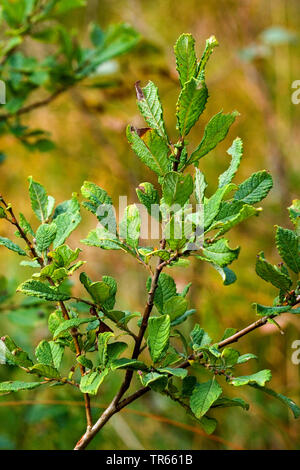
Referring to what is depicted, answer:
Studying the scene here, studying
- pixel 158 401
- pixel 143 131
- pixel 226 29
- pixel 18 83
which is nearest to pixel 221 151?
pixel 226 29

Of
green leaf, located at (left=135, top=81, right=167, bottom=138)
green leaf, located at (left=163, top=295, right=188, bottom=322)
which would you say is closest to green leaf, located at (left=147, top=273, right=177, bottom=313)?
green leaf, located at (left=163, top=295, right=188, bottom=322)

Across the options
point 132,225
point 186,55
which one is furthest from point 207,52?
point 132,225

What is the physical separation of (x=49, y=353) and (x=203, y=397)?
0.12 meters

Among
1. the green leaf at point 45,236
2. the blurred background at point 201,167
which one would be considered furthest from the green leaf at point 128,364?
the blurred background at point 201,167

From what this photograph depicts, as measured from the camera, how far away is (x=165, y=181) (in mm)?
327

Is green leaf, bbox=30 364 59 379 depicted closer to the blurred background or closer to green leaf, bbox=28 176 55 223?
green leaf, bbox=28 176 55 223

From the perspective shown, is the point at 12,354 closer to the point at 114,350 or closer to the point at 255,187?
the point at 114,350

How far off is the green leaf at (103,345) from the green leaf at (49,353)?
0.12 ft

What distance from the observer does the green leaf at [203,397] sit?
1.11 ft

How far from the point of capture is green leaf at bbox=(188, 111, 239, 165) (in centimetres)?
35

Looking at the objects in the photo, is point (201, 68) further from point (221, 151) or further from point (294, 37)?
point (221, 151)

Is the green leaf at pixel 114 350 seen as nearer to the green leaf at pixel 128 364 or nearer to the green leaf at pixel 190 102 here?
the green leaf at pixel 128 364

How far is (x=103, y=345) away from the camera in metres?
0.35

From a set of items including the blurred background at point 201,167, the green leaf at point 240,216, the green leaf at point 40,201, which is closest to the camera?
the green leaf at point 240,216
